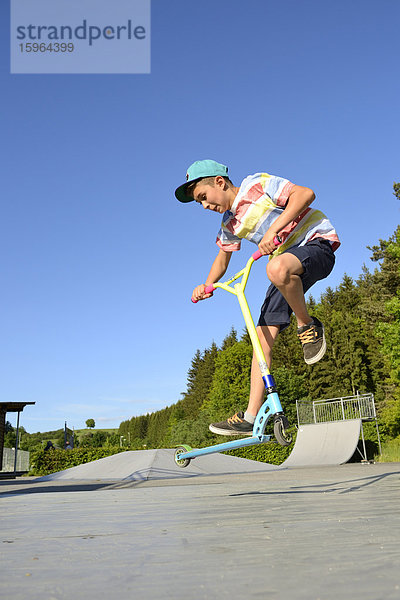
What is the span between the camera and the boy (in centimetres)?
291

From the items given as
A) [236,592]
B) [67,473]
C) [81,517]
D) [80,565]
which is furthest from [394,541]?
[67,473]

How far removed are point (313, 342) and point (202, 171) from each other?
1461 mm

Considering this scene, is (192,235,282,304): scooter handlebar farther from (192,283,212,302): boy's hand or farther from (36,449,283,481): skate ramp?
(36,449,283,481): skate ramp

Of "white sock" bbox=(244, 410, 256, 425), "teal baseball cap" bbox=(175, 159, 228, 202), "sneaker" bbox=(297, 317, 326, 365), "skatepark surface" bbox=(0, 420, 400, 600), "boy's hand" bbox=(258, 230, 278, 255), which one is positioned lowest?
"skatepark surface" bbox=(0, 420, 400, 600)

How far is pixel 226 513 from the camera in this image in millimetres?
1768

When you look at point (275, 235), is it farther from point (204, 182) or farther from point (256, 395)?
point (256, 395)

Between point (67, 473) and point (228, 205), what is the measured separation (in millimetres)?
9363

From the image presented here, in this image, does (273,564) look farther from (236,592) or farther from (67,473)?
(67,473)

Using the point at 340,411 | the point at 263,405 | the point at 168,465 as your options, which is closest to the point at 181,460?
the point at 263,405

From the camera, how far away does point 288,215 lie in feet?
9.50

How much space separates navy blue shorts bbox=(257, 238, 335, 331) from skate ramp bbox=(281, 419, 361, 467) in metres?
12.6

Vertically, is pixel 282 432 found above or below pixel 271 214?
below

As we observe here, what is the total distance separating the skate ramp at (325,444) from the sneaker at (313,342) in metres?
12.6

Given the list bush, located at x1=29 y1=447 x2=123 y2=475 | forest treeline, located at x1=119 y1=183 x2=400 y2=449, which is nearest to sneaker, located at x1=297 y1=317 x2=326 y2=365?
bush, located at x1=29 y1=447 x2=123 y2=475
